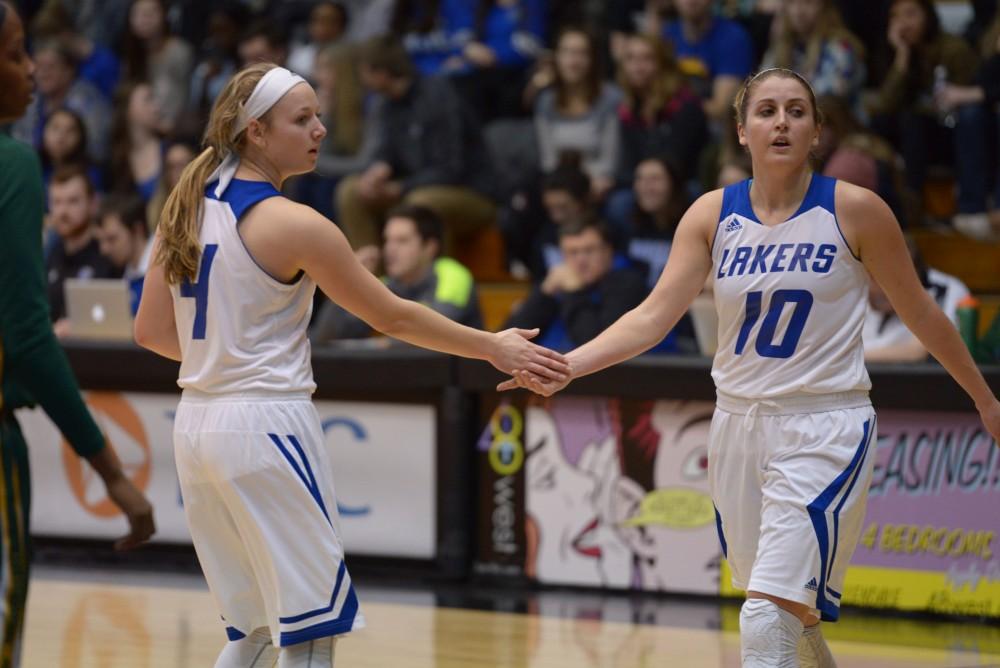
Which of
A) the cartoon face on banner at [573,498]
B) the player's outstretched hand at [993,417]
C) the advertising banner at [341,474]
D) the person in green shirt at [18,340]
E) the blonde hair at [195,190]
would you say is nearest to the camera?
the person in green shirt at [18,340]

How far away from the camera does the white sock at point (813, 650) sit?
15.6 feet

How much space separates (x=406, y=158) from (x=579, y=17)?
178 cm

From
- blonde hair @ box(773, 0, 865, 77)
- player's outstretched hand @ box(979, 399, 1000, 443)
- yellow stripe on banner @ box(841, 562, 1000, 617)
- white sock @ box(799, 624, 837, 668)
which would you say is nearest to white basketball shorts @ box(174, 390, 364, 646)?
white sock @ box(799, 624, 837, 668)

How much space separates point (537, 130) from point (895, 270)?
6758 millimetres

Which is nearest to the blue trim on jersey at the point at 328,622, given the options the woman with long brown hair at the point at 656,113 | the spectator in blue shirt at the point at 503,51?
the woman with long brown hair at the point at 656,113

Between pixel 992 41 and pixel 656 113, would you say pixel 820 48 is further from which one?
pixel 656 113

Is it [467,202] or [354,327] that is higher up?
[467,202]

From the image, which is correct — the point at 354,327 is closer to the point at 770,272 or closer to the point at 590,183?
the point at 590,183

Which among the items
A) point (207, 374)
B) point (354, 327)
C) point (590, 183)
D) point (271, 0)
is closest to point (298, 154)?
point (207, 374)

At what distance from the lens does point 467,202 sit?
1135cm

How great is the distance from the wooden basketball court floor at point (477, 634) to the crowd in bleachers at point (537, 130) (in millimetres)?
1516

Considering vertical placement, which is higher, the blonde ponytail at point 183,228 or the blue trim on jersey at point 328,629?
the blonde ponytail at point 183,228

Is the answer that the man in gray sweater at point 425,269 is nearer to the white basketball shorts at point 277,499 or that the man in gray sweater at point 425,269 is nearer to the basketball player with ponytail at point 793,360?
the basketball player with ponytail at point 793,360

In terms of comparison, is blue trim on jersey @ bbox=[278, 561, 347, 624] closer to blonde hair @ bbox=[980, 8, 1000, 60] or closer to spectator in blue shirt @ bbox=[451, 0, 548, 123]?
blonde hair @ bbox=[980, 8, 1000, 60]
